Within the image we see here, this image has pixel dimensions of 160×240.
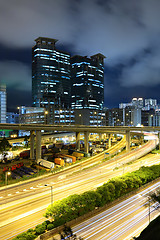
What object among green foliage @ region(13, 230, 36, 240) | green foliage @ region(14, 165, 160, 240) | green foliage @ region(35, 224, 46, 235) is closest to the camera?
green foliage @ region(13, 230, 36, 240)

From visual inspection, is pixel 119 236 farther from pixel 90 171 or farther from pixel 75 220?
pixel 90 171

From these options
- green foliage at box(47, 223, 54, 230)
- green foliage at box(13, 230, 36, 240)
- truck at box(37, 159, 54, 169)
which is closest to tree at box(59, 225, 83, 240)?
green foliage at box(47, 223, 54, 230)

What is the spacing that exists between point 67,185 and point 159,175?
27.6 m

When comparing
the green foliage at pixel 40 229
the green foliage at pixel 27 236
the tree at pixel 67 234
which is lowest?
the tree at pixel 67 234

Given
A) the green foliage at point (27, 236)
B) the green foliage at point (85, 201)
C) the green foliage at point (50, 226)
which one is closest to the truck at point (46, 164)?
→ the green foliage at point (85, 201)

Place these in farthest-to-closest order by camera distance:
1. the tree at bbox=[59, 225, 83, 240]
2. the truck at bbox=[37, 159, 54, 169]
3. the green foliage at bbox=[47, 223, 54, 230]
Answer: the truck at bbox=[37, 159, 54, 169] < the green foliage at bbox=[47, 223, 54, 230] < the tree at bbox=[59, 225, 83, 240]

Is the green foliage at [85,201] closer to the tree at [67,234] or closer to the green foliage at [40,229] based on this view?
the green foliage at [40,229]

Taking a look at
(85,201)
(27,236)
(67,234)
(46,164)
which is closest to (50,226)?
(67,234)

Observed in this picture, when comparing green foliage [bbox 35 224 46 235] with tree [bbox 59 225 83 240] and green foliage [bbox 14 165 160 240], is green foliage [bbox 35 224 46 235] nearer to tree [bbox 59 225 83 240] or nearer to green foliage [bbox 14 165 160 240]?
green foliage [bbox 14 165 160 240]

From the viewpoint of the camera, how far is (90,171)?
62.4 m

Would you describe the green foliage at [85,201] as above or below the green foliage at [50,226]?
above

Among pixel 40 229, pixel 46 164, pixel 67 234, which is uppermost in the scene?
pixel 46 164

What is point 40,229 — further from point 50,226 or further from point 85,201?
point 85,201

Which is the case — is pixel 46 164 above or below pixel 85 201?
below
